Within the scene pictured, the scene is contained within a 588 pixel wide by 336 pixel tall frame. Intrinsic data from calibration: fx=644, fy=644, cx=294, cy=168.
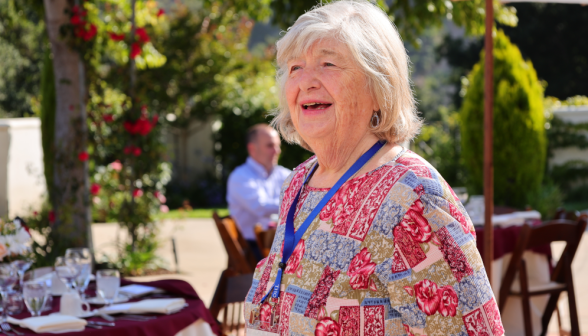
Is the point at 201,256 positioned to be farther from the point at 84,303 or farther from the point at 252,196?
the point at 84,303

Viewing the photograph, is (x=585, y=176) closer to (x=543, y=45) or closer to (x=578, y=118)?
(x=578, y=118)

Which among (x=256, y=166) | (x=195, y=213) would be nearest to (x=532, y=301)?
(x=256, y=166)

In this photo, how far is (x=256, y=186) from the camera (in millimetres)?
5555

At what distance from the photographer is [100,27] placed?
7.32 m

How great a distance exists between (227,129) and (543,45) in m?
14.6

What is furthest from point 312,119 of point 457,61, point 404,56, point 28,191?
point 457,61

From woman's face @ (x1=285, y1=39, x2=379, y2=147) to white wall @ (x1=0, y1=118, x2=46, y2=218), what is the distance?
9464 mm

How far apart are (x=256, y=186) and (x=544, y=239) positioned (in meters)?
2.41

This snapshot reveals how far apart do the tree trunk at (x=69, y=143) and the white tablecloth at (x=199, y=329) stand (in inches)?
145

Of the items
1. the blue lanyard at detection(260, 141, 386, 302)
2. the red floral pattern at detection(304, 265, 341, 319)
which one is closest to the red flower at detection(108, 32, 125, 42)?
the blue lanyard at detection(260, 141, 386, 302)

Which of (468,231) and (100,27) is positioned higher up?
(100,27)

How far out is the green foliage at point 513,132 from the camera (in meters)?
9.57

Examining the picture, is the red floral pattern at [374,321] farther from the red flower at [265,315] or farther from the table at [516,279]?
the table at [516,279]

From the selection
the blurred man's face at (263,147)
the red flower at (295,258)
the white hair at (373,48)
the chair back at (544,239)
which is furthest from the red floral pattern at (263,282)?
the blurred man's face at (263,147)
